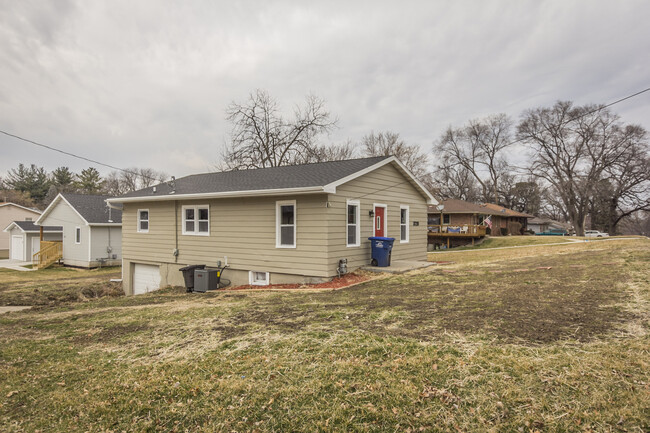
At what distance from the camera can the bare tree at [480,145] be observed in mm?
45688

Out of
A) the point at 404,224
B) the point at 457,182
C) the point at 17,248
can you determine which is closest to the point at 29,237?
the point at 17,248

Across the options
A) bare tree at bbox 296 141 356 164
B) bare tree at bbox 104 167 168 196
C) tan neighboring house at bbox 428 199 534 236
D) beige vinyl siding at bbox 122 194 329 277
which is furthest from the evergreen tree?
tan neighboring house at bbox 428 199 534 236

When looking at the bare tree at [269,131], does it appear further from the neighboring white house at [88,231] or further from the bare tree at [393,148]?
the neighboring white house at [88,231]

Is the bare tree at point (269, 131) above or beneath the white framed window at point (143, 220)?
above

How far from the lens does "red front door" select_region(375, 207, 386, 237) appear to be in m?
12.6

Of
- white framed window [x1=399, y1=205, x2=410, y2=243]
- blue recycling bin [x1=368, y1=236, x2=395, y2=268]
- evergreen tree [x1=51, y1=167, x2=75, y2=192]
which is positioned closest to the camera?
blue recycling bin [x1=368, y1=236, x2=395, y2=268]

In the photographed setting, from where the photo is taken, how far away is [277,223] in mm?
11188

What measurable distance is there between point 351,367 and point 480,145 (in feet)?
159

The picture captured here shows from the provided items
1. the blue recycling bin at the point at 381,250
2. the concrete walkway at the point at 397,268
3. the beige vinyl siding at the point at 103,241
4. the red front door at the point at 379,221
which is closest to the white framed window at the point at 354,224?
the blue recycling bin at the point at 381,250

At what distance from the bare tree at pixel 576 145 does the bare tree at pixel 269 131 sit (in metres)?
25.7

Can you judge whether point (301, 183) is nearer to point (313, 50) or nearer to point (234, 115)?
point (313, 50)

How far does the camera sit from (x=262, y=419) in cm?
320

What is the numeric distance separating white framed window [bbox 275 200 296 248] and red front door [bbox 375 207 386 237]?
323 centimetres

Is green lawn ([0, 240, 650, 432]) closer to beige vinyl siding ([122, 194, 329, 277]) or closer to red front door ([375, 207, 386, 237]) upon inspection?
beige vinyl siding ([122, 194, 329, 277])
